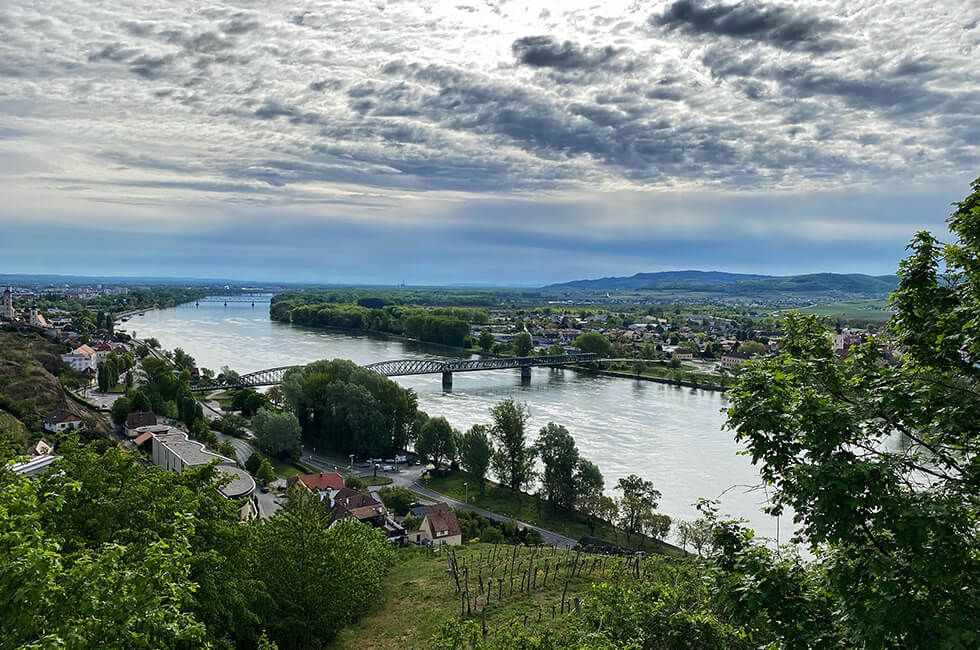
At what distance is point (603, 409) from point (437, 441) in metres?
11.4

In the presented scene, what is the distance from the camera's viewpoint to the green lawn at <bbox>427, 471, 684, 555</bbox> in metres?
14.9

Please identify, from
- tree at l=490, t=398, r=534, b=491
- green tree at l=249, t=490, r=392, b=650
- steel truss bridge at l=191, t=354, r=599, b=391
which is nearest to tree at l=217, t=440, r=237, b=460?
tree at l=490, t=398, r=534, b=491

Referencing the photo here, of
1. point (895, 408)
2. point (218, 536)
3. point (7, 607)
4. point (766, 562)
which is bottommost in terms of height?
point (218, 536)

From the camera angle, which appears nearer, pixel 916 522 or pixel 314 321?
pixel 916 522

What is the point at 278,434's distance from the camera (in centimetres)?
2094

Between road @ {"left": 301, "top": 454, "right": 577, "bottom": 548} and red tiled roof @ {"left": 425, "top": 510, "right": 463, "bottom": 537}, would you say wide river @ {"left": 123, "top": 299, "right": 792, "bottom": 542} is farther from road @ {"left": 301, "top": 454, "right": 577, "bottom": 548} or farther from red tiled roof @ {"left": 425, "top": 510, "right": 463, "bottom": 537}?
red tiled roof @ {"left": 425, "top": 510, "right": 463, "bottom": 537}

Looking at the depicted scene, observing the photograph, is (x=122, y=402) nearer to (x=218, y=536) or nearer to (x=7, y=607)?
(x=218, y=536)

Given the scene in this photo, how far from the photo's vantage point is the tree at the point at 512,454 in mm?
18922

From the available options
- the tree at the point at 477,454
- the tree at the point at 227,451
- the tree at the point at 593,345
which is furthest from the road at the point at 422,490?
the tree at the point at 593,345

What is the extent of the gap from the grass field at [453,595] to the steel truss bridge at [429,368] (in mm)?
17496

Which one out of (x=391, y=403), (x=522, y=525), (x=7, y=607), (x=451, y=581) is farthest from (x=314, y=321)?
(x=7, y=607)

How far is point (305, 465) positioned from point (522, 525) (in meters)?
8.86

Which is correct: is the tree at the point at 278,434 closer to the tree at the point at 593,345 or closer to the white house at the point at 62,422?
the white house at the point at 62,422

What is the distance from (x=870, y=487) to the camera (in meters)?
2.59
